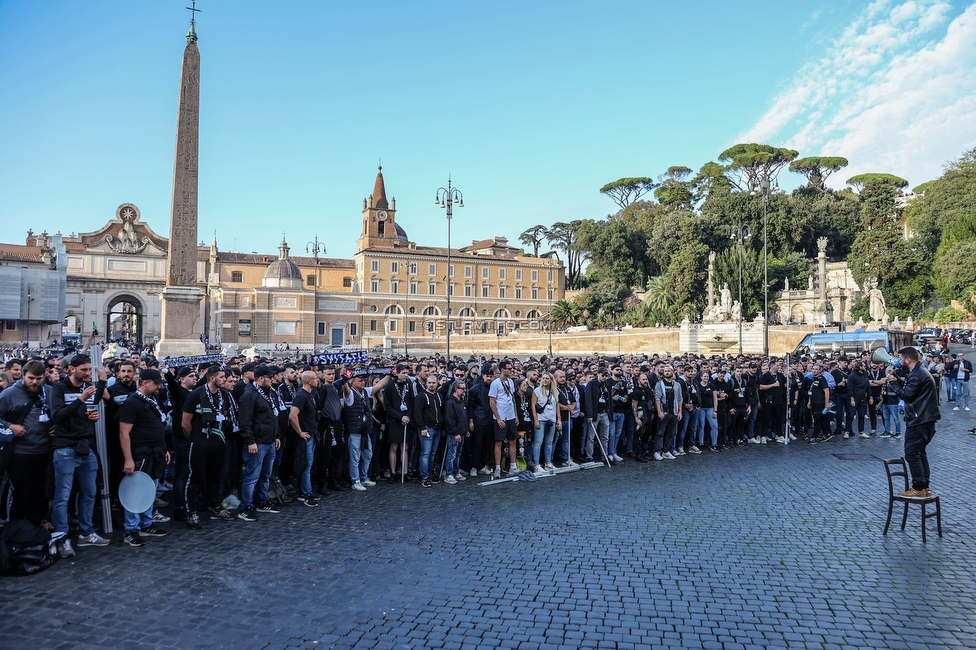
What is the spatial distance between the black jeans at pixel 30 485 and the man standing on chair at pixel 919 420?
8070 millimetres

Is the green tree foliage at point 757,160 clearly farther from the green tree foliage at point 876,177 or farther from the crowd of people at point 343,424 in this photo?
the crowd of people at point 343,424

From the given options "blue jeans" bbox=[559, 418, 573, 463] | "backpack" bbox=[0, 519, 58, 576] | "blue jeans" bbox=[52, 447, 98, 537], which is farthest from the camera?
"blue jeans" bbox=[559, 418, 573, 463]

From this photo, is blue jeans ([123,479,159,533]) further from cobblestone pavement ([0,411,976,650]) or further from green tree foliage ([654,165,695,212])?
green tree foliage ([654,165,695,212])

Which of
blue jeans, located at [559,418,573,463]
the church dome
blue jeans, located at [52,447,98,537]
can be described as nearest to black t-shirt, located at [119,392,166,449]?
blue jeans, located at [52,447,98,537]

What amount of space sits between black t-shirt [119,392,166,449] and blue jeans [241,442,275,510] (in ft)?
3.21

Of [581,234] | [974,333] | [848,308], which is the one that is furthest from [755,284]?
[581,234]

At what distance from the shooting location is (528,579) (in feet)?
16.3

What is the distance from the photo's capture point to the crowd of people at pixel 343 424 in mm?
5602

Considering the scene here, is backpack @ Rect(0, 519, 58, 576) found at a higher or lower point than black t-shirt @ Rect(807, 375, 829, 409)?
lower

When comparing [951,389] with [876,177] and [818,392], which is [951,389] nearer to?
[818,392]

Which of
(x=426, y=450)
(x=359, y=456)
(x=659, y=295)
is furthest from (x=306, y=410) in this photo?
(x=659, y=295)

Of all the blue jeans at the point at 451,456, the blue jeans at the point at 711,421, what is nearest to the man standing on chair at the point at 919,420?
the blue jeans at the point at 711,421

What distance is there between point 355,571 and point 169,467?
14.4 ft

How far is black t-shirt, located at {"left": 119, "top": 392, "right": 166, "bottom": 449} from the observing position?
586 centimetres
